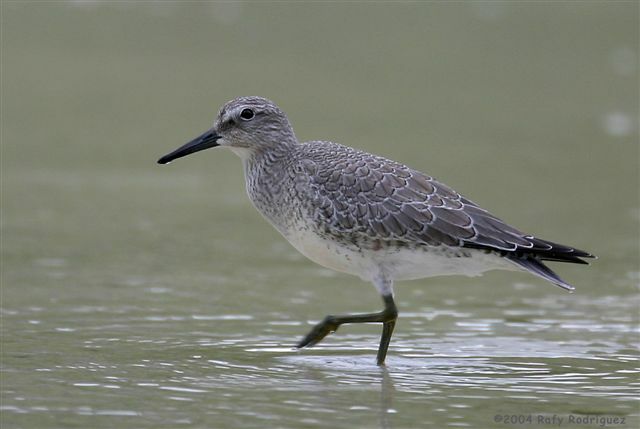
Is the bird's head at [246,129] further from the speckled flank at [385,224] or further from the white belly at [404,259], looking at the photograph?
the white belly at [404,259]

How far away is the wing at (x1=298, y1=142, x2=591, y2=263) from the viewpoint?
8477 mm

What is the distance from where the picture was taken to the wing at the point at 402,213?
27.8 ft

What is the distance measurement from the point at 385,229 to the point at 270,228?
13.5 ft

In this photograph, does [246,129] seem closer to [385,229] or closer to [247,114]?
[247,114]

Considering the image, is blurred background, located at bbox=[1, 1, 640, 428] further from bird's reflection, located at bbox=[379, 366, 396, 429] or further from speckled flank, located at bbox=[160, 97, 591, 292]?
speckled flank, located at bbox=[160, 97, 591, 292]

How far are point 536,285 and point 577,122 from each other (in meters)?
6.72

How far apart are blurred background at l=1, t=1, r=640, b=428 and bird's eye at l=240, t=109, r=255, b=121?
57.9 inches

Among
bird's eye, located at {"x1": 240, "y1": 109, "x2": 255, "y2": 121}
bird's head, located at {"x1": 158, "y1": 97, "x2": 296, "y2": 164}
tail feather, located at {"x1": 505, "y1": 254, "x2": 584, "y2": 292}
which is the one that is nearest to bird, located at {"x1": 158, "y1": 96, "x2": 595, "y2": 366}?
tail feather, located at {"x1": 505, "y1": 254, "x2": 584, "y2": 292}

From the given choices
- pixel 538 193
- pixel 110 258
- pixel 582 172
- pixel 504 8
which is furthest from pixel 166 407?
pixel 504 8

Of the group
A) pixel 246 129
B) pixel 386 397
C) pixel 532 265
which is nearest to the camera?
pixel 386 397

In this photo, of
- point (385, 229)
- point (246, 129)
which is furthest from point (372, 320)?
point (246, 129)

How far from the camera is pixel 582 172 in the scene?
15.1m

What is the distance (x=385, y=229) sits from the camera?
855 centimetres

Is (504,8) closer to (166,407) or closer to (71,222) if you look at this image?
(71,222)
